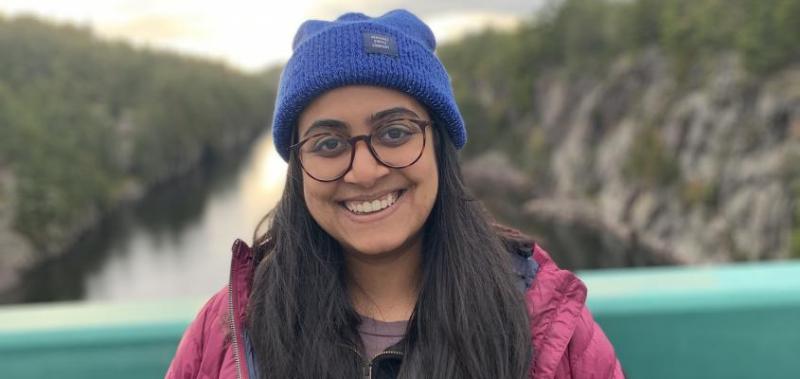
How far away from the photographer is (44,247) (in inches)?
988

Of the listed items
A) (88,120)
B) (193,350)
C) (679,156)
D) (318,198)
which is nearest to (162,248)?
(88,120)

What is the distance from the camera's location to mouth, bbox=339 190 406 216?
108 cm

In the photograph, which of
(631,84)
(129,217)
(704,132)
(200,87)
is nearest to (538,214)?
(631,84)

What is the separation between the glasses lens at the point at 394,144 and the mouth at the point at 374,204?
0.06 metres

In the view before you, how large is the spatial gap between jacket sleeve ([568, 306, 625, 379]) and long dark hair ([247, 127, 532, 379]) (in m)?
0.08

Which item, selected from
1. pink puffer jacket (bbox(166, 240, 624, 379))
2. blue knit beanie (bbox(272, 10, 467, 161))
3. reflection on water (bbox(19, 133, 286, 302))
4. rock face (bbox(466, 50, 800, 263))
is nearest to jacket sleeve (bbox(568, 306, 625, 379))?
pink puffer jacket (bbox(166, 240, 624, 379))

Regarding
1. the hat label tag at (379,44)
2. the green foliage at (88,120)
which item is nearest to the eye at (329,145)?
the hat label tag at (379,44)

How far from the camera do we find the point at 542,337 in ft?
3.57

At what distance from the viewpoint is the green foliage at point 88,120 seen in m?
26.5

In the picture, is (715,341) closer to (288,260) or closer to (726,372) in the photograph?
(726,372)

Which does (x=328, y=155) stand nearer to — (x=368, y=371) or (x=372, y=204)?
(x=372, y=204)

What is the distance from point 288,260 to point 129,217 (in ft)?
105

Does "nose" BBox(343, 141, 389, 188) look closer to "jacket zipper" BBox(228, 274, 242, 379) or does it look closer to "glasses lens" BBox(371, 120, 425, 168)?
"glasses lens" BBox(371, 120, 425, 168)

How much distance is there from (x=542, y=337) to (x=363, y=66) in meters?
0.53
